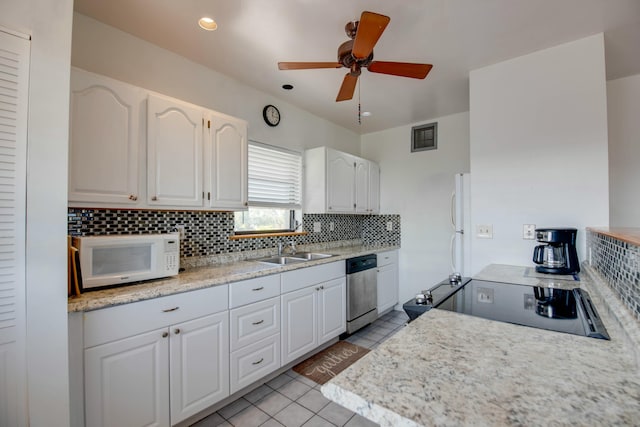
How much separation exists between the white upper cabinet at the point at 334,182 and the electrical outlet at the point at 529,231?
1.82 meters

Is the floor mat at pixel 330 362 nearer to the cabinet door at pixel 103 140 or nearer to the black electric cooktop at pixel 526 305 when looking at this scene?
the black electric cooktop at pixel 526 305

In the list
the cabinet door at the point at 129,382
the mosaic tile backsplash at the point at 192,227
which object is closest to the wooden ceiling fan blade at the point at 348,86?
the mosaic tile backsplash at the point at 192,227

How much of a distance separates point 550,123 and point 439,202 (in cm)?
160

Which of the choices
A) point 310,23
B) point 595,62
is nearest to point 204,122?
point 310,23

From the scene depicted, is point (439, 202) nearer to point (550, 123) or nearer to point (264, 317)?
point (550, 123)

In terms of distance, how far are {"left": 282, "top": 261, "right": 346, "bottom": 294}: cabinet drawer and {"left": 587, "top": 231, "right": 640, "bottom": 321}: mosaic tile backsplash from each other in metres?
1.86

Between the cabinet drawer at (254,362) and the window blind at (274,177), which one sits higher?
the window blind at (274,177)

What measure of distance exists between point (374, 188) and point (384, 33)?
2.29 meters

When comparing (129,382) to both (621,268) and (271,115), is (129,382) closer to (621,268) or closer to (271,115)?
(621,268)

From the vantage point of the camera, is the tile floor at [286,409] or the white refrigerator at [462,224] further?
the white refrigerator at [462,224]

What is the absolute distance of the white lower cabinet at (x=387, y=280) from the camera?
356cm

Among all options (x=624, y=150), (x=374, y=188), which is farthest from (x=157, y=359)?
(x=624, y=150)

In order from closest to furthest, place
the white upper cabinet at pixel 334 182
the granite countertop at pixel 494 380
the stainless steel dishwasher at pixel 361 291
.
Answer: the granite countertop at pixel 494 380 < the stainless steel dishwasher at pixel 361 291 < the white upper cabinet at pixel 334 182

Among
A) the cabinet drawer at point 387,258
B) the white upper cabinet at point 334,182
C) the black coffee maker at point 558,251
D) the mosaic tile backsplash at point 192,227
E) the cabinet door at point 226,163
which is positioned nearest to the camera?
the mosaic tile backsplash at point 192,227
